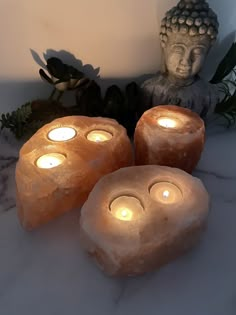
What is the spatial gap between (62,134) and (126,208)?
21 cm

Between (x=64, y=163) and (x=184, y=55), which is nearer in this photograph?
(x=64, y=163)

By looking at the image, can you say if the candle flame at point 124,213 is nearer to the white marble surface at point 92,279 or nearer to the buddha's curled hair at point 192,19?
the white marble surface at point 92,279

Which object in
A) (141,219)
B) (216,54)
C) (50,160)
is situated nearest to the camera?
(141,219)

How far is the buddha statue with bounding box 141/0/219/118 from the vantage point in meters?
0.76

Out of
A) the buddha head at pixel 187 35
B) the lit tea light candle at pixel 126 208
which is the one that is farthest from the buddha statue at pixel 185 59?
the lit tea light candle at pixel 126 208

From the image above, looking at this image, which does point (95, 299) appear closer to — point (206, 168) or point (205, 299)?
point (205, 299)

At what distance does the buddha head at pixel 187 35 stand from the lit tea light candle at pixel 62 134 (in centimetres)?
26

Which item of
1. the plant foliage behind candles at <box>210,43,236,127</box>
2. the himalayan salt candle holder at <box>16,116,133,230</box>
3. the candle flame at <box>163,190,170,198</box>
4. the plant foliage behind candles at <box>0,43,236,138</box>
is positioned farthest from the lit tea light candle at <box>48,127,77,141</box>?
the plant foliage behind candles at <box>210,43,236,127</box>

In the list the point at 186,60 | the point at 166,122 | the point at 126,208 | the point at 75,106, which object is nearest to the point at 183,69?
the point at 186,60

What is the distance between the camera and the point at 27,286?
561 mm

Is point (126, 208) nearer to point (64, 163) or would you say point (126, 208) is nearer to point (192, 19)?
point (64, 163)

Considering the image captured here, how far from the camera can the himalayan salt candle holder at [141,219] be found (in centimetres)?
53

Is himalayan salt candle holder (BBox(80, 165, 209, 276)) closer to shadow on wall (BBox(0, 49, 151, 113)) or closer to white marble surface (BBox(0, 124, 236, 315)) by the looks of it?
white marble surface (BBox(0, 124, 236, 315))

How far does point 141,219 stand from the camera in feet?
1.83
